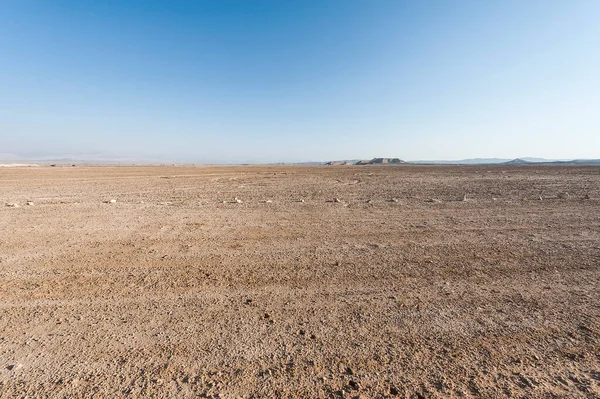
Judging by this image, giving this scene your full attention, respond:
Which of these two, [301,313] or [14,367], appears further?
[301,313]

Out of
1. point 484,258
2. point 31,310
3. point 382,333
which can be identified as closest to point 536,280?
point 484,258

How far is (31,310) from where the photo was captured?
3.55 meters

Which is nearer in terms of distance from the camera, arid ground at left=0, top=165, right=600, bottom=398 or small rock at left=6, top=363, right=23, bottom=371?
arid ground at left=0, top=165, right=600, bottom=398

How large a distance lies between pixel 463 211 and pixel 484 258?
4734 millimetres

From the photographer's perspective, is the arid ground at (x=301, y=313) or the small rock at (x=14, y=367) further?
the small rock at (x=14, y=367)

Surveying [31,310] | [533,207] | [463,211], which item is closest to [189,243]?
[31,310]

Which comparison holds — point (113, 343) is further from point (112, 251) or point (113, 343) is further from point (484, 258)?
point (484, 258)

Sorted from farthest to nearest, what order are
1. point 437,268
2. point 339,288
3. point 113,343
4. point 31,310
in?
point 437,268 < point 339,288 < point 31,310 < point 113,343

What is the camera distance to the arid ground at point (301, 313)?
2.48 m

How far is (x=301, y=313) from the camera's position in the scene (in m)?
3.52

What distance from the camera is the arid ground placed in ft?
8.14

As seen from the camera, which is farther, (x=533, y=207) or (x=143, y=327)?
(x=533, y=207)

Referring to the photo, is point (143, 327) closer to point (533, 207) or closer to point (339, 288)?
point (339, 288)

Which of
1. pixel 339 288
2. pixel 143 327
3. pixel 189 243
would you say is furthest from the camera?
pixel 189 243
